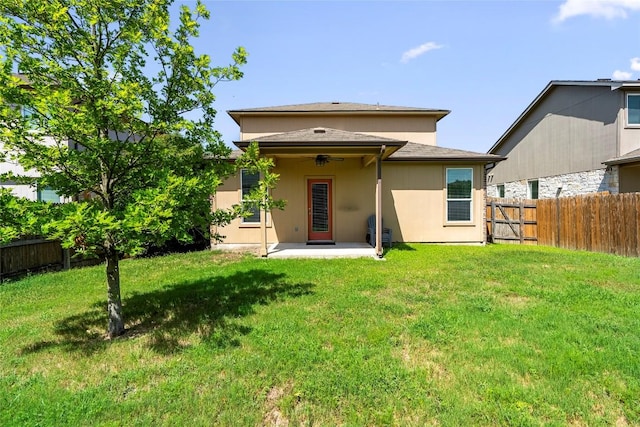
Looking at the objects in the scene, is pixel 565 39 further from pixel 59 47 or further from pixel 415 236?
pixel 59 47

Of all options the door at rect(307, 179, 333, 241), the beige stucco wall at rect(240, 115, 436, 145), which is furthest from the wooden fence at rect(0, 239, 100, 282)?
the beige stucco wall at rect(240, 115, 436, 145)

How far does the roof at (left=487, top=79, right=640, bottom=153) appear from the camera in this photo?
1118cm

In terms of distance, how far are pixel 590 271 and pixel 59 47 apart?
32.9 feet

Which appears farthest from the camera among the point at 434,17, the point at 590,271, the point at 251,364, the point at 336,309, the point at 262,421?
the point at 434,17

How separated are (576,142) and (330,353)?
15791 mm

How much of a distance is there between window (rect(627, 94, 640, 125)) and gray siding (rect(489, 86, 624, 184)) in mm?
341

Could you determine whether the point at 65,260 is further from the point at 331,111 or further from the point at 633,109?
the point at 633,109

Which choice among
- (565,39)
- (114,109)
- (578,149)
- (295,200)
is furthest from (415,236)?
(114,109)

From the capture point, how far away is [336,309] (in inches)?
182

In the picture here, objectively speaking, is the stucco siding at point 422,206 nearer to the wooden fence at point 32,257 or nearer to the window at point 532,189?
the window at point 532,189

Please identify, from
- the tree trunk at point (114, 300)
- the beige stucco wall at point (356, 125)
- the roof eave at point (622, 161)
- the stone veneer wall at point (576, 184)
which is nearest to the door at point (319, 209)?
the beige stucco wall at point (356, 125)

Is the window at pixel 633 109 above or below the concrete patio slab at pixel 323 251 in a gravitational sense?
above

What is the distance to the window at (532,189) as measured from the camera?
52.9 feet

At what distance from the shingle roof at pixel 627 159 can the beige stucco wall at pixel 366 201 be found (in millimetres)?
4711
